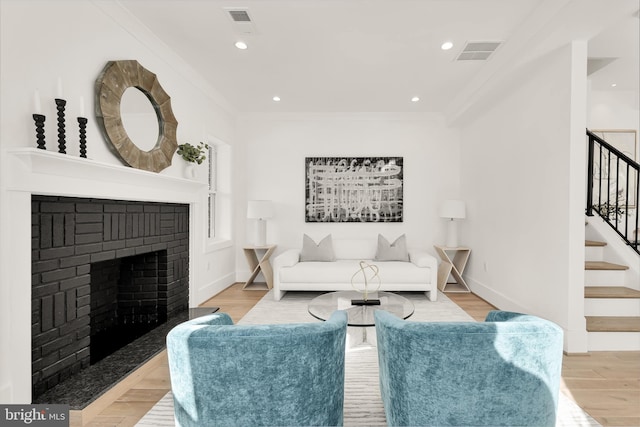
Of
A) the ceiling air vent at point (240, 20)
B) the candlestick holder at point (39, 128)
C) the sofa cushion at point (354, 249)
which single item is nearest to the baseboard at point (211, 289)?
the sofa cushion at point (354, 249)

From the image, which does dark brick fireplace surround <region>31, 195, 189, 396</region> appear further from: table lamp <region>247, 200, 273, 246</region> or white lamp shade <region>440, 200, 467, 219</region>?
white lamp shade <region>440, 200, 467, 219</region>

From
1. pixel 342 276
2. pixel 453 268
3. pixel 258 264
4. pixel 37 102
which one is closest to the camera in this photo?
pixel 37 102

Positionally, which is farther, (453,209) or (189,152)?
(453,209)

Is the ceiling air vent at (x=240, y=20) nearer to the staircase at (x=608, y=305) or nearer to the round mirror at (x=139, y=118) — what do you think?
the round mirror at (x=139, y=118)

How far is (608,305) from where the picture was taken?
2941mm

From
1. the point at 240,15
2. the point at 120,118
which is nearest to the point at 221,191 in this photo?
the point at 120,118

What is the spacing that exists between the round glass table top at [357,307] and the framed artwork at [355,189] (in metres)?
2.25

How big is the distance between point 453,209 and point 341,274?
6.35 ft

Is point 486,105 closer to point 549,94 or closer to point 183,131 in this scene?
point 549,94

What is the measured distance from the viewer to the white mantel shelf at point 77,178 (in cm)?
171

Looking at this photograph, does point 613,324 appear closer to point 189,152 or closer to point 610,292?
point 610,292

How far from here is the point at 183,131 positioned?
12.0 feet

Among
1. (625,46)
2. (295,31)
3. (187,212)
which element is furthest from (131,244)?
(625,46)

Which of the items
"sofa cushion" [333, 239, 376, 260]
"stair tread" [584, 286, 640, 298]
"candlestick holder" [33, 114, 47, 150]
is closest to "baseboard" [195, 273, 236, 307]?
"sofa cushion" [333, 239, 376, 260]
